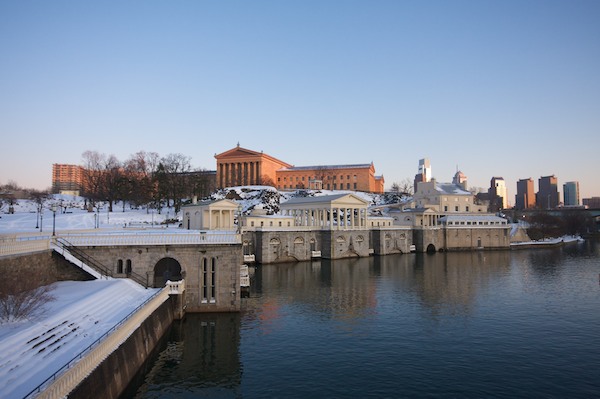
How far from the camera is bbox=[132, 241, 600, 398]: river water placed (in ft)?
64.4

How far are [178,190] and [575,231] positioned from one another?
121124mm

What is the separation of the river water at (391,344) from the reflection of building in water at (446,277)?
1.19ft

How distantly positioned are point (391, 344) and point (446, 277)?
29937 mm

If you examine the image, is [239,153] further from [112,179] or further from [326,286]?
[326,286]

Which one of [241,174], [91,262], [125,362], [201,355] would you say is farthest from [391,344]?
[241,174]

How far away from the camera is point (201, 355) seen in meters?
23.7

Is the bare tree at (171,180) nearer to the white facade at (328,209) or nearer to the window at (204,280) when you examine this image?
the white facade at (328,209)

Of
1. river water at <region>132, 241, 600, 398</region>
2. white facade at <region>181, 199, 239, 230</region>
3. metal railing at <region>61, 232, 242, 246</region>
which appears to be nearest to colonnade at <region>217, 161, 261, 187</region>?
white facade at <region>181, 199, 239, 230</region>

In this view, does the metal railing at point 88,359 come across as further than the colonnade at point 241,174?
No

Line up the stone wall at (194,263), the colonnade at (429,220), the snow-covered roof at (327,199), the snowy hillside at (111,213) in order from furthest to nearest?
the colonnade at (429,220)
the snow-covered roof at (327,199)
the snowy hillside at (111,213)
the stone wall at (194,263)

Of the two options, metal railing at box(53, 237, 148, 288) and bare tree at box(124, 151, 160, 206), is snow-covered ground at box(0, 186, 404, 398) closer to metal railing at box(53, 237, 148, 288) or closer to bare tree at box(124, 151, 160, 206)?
metal railing at box(53, 237, 148, 288)

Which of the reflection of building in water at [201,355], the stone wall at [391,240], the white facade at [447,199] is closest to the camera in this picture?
the reflection of building in water at [201,355]

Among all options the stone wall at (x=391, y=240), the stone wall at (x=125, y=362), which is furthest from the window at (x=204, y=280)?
the stone wall at (x=391, y=240)

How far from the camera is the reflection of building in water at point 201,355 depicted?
66.7ft
